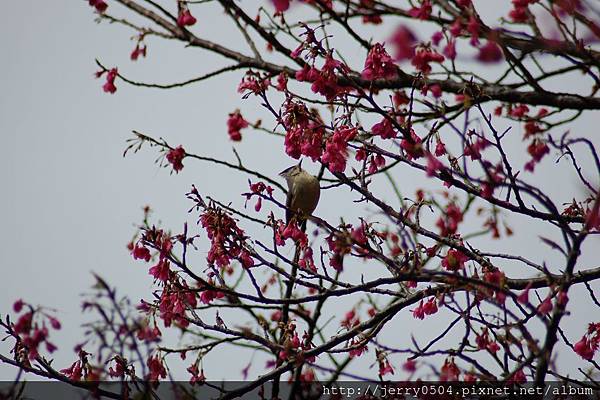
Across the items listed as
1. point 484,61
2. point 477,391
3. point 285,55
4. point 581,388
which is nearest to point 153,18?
point 285,55

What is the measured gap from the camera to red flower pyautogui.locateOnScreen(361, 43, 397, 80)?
14.4ft

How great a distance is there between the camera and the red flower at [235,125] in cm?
511

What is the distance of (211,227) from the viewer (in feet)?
16.8

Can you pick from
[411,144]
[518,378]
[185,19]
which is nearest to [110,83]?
[185,19]

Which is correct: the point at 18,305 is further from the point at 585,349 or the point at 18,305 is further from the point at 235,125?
the point at 585,349

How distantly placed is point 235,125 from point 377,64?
1.20 metres

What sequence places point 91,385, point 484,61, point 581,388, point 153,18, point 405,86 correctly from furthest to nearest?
1. point 581,388
2. point 405,86
3. point 153,18
4. point 91,385
5. point 484,61

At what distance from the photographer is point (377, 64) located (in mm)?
4402

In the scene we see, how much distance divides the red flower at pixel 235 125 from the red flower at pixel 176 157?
0.51m

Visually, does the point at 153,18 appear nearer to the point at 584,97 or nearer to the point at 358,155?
the point at 358,155

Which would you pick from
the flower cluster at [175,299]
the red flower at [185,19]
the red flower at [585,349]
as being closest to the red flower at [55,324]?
the flower cluster at [175,299]

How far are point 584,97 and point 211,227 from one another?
256 cm

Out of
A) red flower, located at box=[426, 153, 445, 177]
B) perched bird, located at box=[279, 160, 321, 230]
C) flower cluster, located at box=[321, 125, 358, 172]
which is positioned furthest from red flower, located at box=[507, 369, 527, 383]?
perched bird, located at box=[279, 160, 321, 230]

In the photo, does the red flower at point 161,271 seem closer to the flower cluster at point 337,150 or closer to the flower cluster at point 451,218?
the flower cluster at point 337,150
